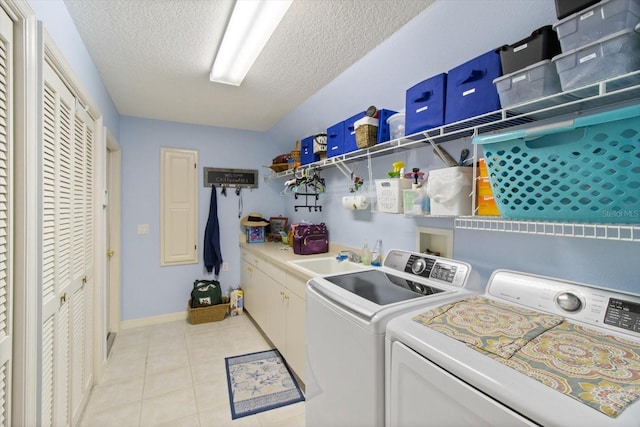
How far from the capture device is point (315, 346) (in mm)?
1432

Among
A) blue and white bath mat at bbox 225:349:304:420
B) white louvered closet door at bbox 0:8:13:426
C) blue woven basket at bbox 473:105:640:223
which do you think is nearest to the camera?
blue woven basket at bbox 473:105:640:223

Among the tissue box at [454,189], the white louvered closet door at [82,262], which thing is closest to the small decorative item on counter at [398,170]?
the tissue box at [454,189]

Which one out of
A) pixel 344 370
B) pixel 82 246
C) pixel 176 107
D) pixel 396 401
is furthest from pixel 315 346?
pixel 176 107

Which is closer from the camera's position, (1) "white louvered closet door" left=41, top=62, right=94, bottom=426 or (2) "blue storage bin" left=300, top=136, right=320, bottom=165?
(1) "white louvered closet door" left=41, top=62, right=94, bottom=426

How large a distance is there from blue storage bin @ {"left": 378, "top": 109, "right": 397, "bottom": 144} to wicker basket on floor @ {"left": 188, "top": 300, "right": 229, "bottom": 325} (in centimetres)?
273

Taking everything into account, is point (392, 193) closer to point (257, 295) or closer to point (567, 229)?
point (567, 229)

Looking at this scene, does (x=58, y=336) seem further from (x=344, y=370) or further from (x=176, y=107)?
(x=176, y=107)

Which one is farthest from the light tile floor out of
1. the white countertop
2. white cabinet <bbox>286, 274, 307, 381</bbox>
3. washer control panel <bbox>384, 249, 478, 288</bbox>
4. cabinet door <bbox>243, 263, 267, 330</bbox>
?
washer control panel <bbox>384, 249, 478, 288</bbox>

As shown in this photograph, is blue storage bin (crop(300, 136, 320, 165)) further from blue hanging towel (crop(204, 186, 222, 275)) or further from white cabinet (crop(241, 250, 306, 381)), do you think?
blue hanging towel (crop(204, 186, 222, 275))

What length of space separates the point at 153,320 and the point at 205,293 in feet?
2.26

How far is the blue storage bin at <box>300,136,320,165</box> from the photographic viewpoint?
277 cm

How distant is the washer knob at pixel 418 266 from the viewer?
1561 mm

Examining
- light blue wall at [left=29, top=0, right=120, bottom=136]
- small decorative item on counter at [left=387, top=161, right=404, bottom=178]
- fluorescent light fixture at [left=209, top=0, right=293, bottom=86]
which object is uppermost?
fluorescent light fixture at [left=209, top=0, right=293, bottom=86]

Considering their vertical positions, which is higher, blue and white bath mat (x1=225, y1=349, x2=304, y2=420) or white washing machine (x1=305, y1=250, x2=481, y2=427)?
white washing machine (x1=305, y1=250, x2=481, y2=427)
